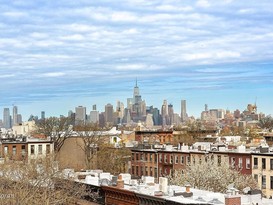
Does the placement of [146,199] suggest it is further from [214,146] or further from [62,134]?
[62,134]

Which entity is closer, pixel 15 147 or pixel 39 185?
pixel 39 185

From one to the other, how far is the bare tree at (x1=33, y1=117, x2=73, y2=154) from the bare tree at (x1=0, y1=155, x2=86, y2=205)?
198 feet

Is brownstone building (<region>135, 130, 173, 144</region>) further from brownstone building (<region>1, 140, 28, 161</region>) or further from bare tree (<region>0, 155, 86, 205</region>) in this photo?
bare tree (<region>0, 155, 86, 205</region>)

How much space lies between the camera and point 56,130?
5034 inches

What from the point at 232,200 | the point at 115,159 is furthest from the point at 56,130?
the point at 232,200

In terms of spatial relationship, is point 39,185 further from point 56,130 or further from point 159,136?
point 159,136

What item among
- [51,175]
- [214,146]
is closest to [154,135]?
[214,146]

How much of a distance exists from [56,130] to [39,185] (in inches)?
3023

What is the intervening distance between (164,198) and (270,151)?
37872 mm

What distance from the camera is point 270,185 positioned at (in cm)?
7762

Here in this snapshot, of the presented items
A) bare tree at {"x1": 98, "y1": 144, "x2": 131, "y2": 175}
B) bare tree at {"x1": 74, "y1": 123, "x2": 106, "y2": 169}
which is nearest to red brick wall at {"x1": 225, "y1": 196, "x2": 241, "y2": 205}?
bare tree at {"x1": 98, "y1": 144, "x2": 131, "y2": 175}

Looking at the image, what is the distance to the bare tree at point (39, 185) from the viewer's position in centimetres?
4722

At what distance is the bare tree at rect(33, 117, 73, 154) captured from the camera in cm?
12012

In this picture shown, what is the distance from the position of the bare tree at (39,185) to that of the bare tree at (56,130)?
60.3m
